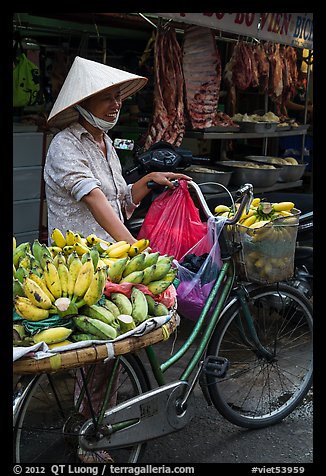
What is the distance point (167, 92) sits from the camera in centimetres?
625

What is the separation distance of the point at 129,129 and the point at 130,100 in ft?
2.64

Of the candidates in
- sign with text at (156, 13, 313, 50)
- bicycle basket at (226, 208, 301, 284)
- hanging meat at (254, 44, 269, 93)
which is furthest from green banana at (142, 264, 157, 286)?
hanging meat at (254, 44, 269, 93)

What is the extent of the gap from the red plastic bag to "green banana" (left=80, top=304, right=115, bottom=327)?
1.06m

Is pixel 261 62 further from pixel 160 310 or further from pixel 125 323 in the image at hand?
pixel 125 323

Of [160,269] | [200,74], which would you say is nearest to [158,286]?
[160,269]

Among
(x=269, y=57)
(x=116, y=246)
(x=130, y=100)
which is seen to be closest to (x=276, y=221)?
(x=116, y=246)

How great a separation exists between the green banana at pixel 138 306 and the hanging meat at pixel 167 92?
11.0 feet

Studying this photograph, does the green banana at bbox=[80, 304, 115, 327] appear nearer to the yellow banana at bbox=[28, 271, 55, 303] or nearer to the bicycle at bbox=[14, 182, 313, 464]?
the yellow banana at bbox=[28, 271, 55, 303]

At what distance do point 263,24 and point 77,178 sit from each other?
3995 millimetres

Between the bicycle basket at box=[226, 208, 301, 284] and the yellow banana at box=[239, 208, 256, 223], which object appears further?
the yellow banana at box=[239, 208, 256, 223]

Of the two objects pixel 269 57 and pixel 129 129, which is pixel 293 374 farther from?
pixel 269 57

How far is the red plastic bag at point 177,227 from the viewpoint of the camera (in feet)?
12.3

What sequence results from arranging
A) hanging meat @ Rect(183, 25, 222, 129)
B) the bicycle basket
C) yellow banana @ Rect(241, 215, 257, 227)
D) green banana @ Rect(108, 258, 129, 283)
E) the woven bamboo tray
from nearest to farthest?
the woven bamboo tray → green banana @ Rect(108, 258, 129, 283) → the bicycle basket → yellow banana @ Rect(241, 215, 257, 227) → hanging meat @ Rect(183, 25, 222, 129)

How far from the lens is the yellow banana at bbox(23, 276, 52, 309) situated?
2604 mm
